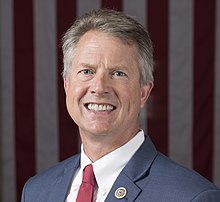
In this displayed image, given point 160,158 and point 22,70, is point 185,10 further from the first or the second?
point 160,158

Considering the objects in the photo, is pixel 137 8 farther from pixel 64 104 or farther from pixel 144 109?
pixel 64 104

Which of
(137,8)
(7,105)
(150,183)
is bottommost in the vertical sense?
(7,105)

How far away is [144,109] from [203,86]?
293mm

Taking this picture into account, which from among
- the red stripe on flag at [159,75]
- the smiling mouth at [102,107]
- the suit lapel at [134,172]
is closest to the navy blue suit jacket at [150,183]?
the suit lapel at [134,172]

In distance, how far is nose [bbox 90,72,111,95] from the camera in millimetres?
1540

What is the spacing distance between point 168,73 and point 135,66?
67.3 inches

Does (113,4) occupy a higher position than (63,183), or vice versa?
(113,4)

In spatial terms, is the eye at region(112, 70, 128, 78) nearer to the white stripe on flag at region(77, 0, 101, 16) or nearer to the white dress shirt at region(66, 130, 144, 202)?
the white dress shirt at region(66, 130, 144, 202)

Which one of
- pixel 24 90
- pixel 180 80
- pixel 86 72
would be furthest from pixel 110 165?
pixel 24 90

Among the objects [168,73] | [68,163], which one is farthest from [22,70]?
[68,163]

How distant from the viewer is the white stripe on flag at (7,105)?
3330 mm

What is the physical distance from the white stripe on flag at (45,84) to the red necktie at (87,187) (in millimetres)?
1725

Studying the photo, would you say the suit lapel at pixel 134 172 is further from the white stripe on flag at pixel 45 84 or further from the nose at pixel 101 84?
the white stripe on flag at pixel 45 84

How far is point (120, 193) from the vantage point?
5.09 feet
